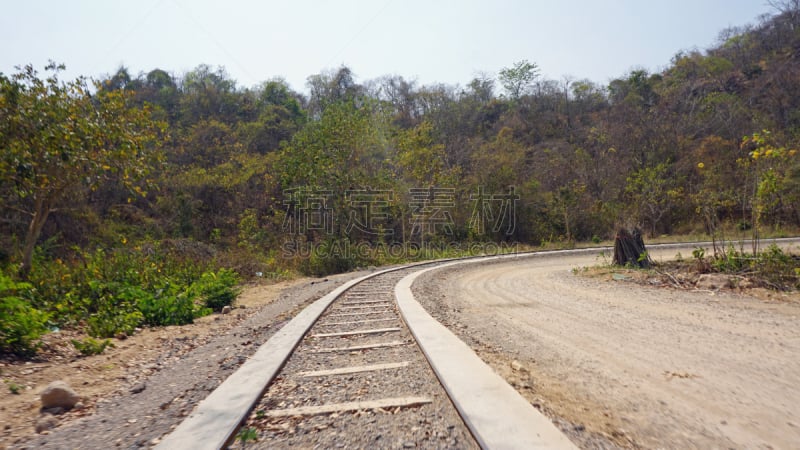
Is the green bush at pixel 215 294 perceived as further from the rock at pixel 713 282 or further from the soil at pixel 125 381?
the rock at pixel 713 282

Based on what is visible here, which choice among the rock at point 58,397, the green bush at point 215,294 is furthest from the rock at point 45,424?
the green bush at point 215,294

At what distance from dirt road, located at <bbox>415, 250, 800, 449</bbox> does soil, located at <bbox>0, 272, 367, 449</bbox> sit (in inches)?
86.3

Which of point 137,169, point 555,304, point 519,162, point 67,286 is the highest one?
point 519,162

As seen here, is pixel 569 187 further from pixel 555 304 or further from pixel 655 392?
pixel 655 392

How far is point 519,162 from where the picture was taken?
102 ft

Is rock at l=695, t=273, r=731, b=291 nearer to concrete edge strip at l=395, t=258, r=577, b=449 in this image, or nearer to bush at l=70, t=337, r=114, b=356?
concrete edge strip at l=395, t=258, r=577, b=449

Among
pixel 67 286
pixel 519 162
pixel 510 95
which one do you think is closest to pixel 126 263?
pixel 67 286

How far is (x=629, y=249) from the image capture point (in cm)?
1120

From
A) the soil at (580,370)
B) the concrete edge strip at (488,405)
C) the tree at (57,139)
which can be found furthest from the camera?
the tree at (57,139)

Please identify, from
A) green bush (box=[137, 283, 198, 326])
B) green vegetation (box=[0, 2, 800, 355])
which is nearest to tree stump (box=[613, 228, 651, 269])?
green vegetation (box=[0, 2, 800, 355])

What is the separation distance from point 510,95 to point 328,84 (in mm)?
24440

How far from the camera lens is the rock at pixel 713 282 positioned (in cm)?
746

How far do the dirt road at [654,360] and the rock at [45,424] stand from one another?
9.13ft

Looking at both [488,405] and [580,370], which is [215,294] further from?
[488,405]
